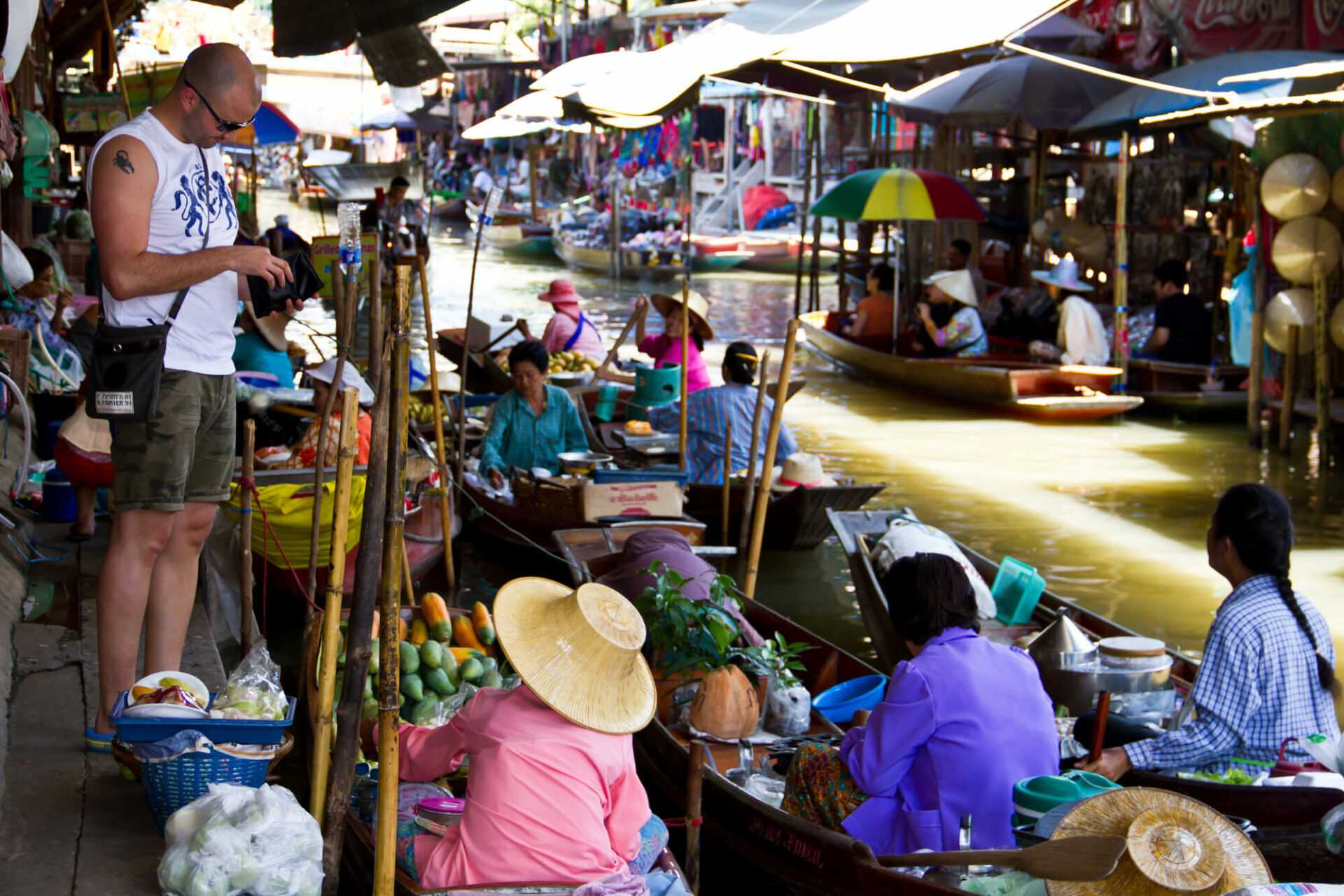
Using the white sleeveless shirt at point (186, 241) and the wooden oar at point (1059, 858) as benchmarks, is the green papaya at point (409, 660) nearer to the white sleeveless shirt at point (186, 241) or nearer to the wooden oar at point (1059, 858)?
the white sleeveless shirt at point (186, 241)

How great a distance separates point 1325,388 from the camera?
1039cm

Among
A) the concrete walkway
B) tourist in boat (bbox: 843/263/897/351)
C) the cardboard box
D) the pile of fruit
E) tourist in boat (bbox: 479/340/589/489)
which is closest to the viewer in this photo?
the concrete walkway

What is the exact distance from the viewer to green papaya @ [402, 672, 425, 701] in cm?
457

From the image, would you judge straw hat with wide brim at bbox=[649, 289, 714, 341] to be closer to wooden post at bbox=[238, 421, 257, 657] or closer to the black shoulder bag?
wooden post at bbox=[238, 421, 257, 657]

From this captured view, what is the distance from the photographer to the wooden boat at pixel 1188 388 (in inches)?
483

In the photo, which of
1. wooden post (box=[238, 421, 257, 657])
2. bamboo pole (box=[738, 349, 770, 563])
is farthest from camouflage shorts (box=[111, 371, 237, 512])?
bamboo pole (box=[738, 349, 770, 563])

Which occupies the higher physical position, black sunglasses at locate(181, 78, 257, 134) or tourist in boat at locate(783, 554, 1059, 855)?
black sunglasses at locate(181, 78, 257, 134)

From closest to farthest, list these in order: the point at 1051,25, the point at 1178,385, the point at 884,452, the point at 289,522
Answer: the point at 289,522
the point at 884,452
the point at 1178,385
the point at 1051,25

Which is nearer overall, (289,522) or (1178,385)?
(289,522)

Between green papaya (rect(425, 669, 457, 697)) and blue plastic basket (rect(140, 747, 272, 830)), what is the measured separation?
5.13ft

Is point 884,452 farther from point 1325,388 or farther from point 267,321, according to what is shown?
point 267,321

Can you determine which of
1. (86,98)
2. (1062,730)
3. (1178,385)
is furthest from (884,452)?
(1062,730)

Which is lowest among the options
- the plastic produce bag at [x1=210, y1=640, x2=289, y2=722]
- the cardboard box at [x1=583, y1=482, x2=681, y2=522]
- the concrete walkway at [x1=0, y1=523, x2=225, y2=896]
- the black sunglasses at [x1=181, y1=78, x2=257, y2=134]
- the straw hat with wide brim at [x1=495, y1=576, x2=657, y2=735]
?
the concrete walkway at [x1=0, y1=523, x2=225, y2=896]

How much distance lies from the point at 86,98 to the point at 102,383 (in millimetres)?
7009
